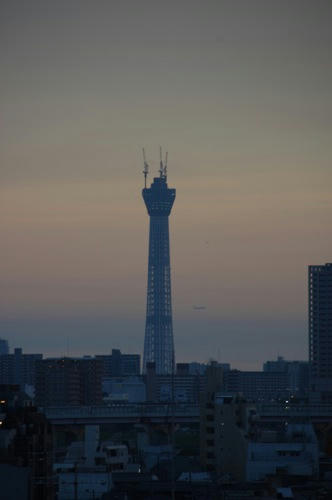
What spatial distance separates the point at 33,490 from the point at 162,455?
45.5 m

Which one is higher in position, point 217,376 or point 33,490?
point 217,376

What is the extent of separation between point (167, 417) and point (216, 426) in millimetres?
38825

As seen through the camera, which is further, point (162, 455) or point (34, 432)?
point (162, 455)

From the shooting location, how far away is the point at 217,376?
340 ft

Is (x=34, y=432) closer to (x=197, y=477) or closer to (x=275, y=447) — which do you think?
(x=197, y=477)

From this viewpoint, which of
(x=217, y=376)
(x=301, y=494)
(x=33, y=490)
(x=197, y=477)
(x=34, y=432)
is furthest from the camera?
(x=217, y=376)

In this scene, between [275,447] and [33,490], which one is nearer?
[33,490]

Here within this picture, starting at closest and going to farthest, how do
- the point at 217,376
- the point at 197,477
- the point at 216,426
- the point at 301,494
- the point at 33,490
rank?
1. the point at 33,490
2. the point at 301,494
3. the point at 197,477
4. the point at 216,426
5. the point at 217,376

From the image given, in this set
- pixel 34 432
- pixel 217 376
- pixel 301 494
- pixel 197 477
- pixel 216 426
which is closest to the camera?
pixel 34 432


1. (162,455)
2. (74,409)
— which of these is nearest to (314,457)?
(162,455)

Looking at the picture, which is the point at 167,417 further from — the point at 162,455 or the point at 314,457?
the point at 314,457

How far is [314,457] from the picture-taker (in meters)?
83.8

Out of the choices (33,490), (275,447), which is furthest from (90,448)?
(33,490)

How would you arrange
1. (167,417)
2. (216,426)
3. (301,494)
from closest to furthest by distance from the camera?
(301,494), (216,426), (167,417)
